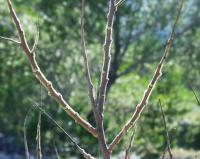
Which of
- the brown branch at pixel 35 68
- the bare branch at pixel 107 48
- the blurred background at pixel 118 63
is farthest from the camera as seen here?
the blurred background at pixel 118 63

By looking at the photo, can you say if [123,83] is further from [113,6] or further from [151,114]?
[113,6]

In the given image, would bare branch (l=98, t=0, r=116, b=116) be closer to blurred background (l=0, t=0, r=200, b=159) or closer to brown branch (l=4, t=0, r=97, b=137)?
brown branch (l=4, t=0, r=97, b=137)

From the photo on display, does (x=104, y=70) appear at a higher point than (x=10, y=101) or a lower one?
higher

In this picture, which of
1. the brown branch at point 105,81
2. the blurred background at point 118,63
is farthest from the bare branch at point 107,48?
the blurred background at point 118,63

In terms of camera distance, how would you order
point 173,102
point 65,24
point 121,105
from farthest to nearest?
point 65,24 → point 121,105 → point 173,102

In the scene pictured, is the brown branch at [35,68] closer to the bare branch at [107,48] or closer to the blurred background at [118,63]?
the bare branch at [107,48]

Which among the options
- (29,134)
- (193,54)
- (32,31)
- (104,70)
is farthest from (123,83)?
(104,70)

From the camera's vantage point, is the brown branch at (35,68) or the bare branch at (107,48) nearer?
the brown branch at (35,68)

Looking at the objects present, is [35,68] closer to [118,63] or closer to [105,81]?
[105,81]
